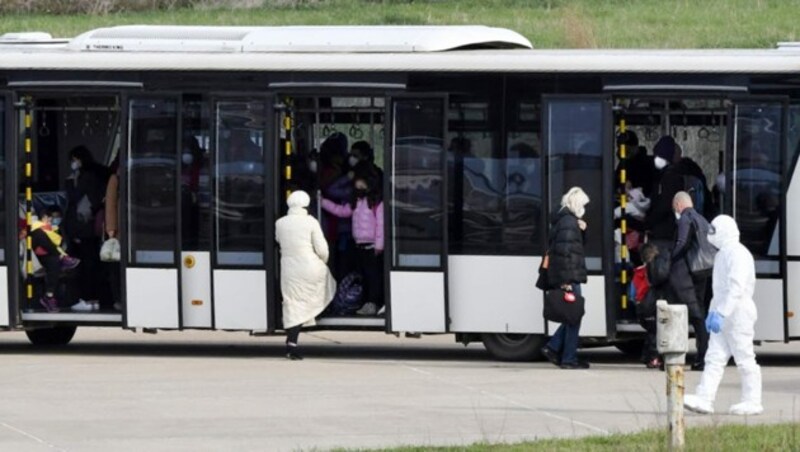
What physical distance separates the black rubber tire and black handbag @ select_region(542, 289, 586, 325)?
5.84ft

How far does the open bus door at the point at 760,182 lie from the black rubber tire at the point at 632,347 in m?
1.82

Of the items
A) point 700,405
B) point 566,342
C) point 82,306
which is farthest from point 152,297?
point 700,405

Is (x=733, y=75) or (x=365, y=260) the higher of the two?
(x=733, y=75)

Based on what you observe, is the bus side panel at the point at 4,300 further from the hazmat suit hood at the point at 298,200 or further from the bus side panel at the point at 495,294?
the bus side panel at the point at 495,294

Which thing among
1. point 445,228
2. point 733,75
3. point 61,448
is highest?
point 733,75

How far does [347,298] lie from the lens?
20.4 metres

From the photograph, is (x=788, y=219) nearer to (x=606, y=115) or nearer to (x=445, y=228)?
(x=606, y=115)

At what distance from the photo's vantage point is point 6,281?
20.6m

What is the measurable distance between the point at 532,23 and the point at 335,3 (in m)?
8.83

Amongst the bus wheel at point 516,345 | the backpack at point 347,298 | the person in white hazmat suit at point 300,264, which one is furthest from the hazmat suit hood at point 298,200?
the bus wheel at point 516,345

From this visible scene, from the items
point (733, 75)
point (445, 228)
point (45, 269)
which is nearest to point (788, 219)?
point (733, 75)

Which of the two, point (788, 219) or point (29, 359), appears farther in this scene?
point (29, 359)

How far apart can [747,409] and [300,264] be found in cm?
546

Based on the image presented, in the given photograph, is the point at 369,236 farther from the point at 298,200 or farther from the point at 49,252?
the point at 49,252
